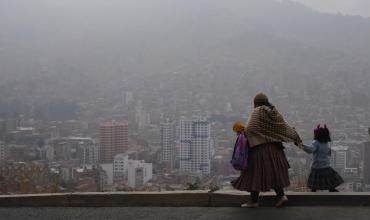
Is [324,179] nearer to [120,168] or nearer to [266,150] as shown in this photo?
[266,150]

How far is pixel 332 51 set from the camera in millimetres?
90312

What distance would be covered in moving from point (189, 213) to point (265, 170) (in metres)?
1.01

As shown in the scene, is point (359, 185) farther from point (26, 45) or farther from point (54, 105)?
point (26, 45)

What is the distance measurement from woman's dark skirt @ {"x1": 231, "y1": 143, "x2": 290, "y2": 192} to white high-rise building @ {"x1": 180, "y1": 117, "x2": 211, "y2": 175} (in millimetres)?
24253

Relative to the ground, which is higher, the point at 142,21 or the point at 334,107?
the point at 142,21

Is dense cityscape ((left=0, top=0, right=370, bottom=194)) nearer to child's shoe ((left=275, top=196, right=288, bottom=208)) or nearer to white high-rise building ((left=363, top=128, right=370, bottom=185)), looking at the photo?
white high-rise building ((left=363, top=128, right=370, bottom=185))

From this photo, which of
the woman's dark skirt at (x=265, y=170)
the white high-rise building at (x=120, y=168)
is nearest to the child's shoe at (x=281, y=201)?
the woman's dark skirt at (x=265, y=170)

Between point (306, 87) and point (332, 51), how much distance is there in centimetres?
1819

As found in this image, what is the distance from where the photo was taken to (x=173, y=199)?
8109 mm

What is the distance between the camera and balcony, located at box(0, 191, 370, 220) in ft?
24.0

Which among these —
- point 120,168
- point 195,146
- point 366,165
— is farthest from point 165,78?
point 366,165

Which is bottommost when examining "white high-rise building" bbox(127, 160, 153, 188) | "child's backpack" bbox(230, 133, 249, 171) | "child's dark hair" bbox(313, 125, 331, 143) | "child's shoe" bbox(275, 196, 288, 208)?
"white high-rise building" bbox(127, 160, 153, 188)

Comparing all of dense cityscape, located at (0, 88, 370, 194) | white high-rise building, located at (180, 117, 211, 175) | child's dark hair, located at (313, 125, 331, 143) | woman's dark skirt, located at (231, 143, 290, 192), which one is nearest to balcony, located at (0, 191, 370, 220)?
woman's dark skirt, located at (231, 143, 290, 192)

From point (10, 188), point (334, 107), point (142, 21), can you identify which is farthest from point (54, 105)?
point (10, 188)
